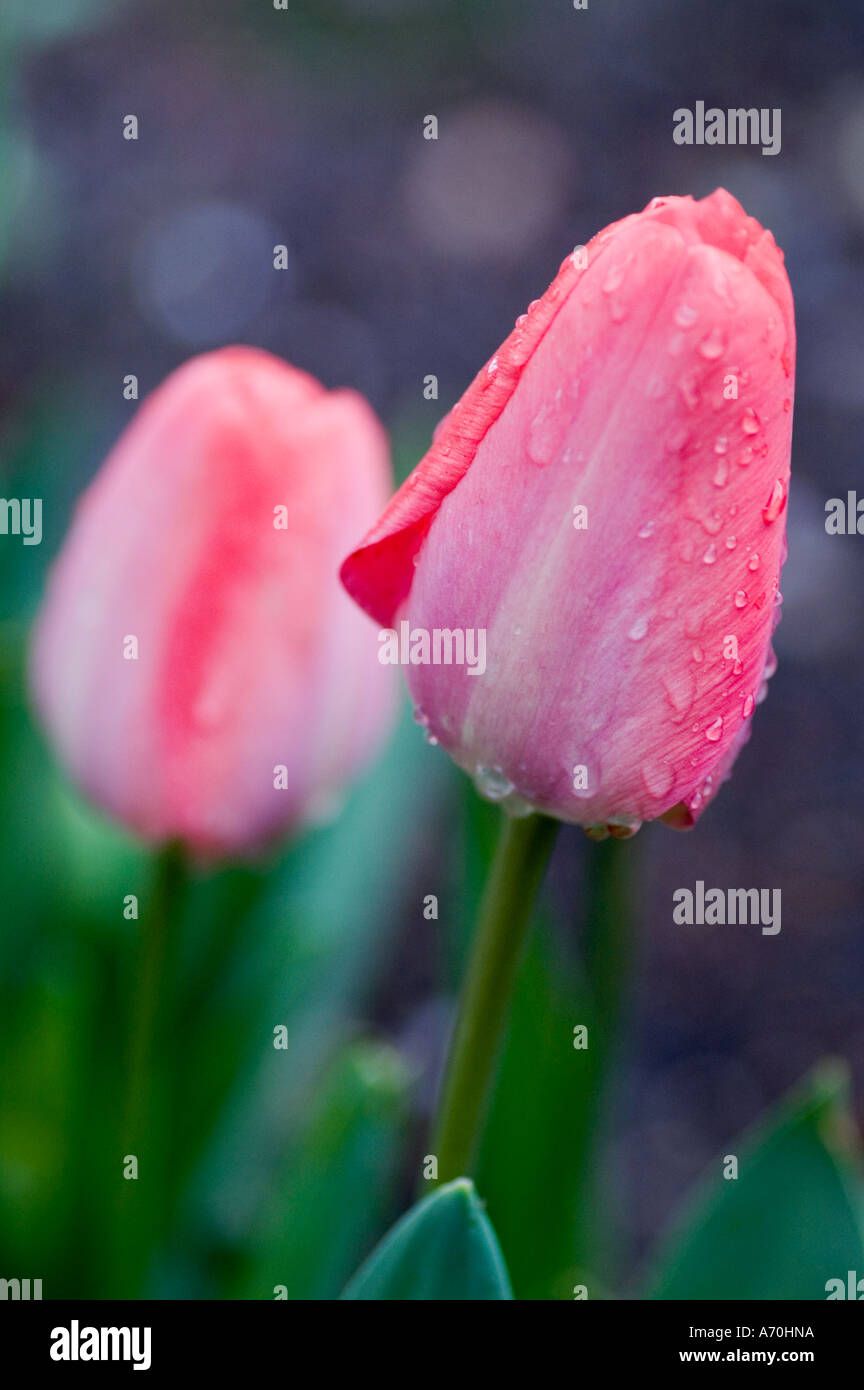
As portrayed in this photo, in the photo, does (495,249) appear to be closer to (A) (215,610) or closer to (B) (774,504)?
(A) (215,610)

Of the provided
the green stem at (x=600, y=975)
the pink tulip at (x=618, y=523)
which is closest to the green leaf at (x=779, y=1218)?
the green stem at (x=600, y=975)

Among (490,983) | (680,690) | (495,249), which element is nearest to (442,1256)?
(490,983)

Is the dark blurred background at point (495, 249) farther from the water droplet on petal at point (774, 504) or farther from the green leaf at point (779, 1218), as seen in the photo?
the water droplet on petal at point (774, 504)

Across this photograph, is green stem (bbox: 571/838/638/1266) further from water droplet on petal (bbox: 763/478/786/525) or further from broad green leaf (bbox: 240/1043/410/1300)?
water droplet on petal (bbox: 763/478/786/525)

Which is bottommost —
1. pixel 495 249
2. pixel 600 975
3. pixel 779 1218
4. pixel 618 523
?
pixel 779 1218

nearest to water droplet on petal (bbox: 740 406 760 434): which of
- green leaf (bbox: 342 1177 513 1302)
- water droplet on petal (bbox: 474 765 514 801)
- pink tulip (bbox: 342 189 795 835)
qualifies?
pink tulip (bbox: 342 189 795 835)

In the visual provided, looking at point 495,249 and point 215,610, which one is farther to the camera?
point 495,249
